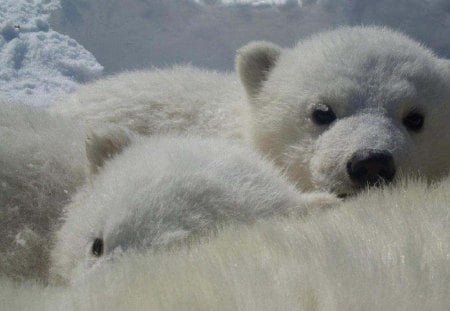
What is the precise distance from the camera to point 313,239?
119 cm

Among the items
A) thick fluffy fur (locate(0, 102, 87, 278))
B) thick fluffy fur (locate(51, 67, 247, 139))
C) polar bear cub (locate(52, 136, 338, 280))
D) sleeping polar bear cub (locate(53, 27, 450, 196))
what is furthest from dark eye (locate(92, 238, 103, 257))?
thick fluffy fur (locate(51, 67, 247, 139))

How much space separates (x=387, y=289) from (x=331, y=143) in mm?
1493

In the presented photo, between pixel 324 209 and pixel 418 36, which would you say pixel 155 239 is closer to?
pixel 324 209

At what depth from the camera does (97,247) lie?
1.71 m

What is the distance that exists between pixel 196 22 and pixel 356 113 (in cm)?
313

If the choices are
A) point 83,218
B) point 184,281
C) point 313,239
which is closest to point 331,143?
point 83,218

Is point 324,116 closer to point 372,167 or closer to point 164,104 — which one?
point 372,167

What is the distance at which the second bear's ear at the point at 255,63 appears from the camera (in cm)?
292

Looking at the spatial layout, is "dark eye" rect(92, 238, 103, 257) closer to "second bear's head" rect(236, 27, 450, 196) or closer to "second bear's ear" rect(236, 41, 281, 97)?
"second bear's head" rect(236, 27, 450, 196)

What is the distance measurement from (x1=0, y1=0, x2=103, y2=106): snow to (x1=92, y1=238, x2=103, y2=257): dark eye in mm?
2858

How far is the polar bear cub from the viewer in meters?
1.60

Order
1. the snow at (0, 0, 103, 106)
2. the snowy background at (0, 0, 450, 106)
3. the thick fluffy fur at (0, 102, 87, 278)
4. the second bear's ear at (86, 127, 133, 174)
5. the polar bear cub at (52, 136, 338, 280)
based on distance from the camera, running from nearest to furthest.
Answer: the polar bear cub at (52, 136, 338, 280), the thick fluffy fur at (0, 102, 87, 278), the second bear's ear at (86, 127, 133, 174), the snow at (0, 0, 103, 106), the snowy background at (0, 0, 450, 106)

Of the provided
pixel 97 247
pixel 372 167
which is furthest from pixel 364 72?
pixel 97 247

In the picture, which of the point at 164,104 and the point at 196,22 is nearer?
the point at 164,104
